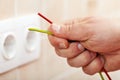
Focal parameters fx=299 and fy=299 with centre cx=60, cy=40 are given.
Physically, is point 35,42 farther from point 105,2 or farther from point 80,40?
point 105,2

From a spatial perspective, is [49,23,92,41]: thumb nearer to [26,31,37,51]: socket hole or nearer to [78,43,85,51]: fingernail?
[78,43,85,51]: fingernail

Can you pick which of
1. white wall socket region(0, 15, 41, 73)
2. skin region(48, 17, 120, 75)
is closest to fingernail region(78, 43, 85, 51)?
skin region(48, 17, 120, 75)

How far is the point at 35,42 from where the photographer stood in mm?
700

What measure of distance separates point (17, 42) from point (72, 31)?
0.14 meters

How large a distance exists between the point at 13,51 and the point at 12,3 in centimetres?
10

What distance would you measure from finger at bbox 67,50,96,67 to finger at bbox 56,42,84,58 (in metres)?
0.01

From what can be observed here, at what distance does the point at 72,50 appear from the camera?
23.4 inches

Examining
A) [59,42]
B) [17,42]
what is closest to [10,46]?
[17,42]

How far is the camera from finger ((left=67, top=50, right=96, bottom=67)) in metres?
0.62

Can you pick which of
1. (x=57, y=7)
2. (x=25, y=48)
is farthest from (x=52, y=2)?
(x=25, y=48)

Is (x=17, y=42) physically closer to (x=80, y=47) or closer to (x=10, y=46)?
(x=10, y=46)

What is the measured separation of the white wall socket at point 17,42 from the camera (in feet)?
1.98

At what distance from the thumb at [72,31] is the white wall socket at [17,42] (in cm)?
10

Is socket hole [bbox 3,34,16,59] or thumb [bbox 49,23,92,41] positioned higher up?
thumb [bbox 49,23,92,41]
